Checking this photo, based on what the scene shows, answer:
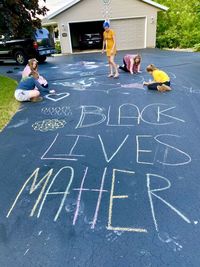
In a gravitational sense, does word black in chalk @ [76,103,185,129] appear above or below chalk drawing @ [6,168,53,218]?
below

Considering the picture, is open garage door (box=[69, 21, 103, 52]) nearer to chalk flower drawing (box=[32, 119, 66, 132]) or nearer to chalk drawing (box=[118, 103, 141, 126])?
chalk drawing (box=[118, 103, 141, 126])

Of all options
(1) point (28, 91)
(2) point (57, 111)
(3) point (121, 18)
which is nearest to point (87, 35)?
(3) point (121, 18)

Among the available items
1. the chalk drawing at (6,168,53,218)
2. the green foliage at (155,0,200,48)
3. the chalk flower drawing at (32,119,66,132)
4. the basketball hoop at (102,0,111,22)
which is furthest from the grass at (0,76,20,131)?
the green foliage at (155,0,200,48)

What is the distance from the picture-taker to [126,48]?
62.2 ft

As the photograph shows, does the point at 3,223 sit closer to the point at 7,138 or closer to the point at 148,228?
the point at 148,228

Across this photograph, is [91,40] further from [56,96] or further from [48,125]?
[48,125]

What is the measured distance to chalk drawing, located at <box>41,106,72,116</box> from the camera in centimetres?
582

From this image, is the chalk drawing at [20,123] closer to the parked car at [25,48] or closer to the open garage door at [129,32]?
the parked car at [25,48]

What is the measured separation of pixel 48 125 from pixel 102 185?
244 centimetres

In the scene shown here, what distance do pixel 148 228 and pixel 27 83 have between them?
17.2 feet

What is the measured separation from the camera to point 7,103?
6.61 metres

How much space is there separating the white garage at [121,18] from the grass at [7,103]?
11.1m

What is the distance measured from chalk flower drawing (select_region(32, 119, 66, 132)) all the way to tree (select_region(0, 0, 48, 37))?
4.08 m

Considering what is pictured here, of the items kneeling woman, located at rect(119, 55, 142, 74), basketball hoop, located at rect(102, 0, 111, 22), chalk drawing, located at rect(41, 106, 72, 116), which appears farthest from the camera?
basketball hoop, located at rect(102, 0, 111, 22)
